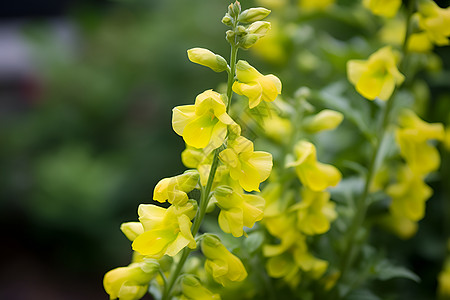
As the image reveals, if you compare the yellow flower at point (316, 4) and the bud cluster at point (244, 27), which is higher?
the bud cluster at point (244, 27)

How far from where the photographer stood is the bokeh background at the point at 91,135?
161 centimetres

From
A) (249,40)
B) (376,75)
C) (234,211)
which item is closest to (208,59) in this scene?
(249,40)

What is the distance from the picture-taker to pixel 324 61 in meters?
0.90

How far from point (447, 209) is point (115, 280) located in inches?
25.0

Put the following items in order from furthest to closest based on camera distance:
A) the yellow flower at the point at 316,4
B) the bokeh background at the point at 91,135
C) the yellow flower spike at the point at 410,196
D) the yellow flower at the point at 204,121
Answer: the bokeh background at the point at 91,135 → the yellow flower at the point at 316,4 → the yellow flower spike at the point at 410,196 → the yellow flower at the point at 204,121

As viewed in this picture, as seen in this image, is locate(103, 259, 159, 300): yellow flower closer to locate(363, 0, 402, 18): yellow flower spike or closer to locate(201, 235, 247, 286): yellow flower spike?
locate(201, 235, 247, 286): yellow flower spike

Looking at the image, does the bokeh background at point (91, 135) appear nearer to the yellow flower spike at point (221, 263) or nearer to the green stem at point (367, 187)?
the green stem at point (367, 187)

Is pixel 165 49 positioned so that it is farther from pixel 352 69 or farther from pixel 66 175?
pixel 352 69

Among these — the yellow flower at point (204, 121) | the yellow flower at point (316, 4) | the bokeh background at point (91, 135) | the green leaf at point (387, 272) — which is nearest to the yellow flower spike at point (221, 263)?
the yellow flower at point (204, 121)

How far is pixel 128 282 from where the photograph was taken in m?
0.46

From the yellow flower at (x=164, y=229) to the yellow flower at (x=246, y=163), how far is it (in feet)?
0.19

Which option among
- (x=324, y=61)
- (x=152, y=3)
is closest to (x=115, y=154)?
(x=152, y=3)

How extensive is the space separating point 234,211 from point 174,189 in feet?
0.20

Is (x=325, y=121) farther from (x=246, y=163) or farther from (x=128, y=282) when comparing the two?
(x=128, y=282)
